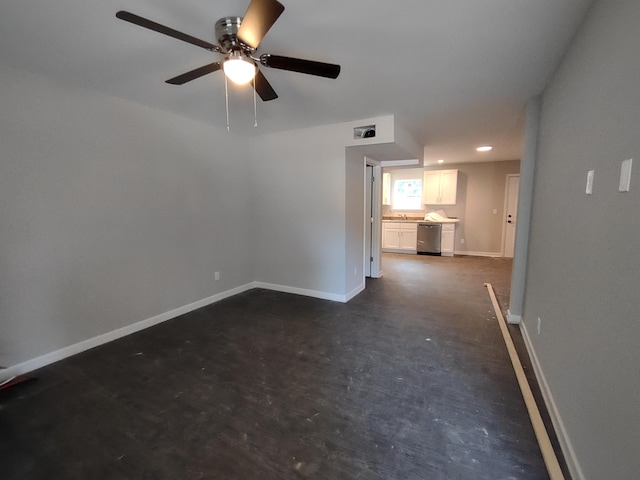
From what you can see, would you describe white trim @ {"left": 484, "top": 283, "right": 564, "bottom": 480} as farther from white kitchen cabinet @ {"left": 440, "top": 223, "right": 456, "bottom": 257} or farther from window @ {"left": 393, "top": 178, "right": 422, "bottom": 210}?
window @ {"left": 393, "top": 178, "right": 422, "bottom": 210}

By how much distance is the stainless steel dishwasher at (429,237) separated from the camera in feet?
23.9

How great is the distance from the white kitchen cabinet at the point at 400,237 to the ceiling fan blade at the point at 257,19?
6605 millimetres

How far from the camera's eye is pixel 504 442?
162cm

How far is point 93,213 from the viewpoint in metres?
2.74

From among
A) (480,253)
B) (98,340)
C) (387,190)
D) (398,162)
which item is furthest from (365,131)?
(480,253)

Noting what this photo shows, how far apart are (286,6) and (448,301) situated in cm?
383

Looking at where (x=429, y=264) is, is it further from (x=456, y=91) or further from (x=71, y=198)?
(x=71, y=198)

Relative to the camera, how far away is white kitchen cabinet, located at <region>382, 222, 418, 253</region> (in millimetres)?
7551

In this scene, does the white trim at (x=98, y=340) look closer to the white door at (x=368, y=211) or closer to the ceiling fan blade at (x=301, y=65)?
the white door at (x=368, y=211)

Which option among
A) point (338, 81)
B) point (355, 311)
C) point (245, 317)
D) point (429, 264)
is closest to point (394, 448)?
point (355, 311)

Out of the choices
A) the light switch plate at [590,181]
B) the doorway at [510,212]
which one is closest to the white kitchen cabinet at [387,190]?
the doorway at [510,212]

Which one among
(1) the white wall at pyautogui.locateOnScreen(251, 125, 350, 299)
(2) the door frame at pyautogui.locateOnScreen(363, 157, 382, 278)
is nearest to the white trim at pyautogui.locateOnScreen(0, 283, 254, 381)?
(1) the white wall at pyautogui.locateOnScreen(251, 125, 350, 299)

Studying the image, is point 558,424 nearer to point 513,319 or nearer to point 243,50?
point 513,319

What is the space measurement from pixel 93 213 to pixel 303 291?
2.74 m
